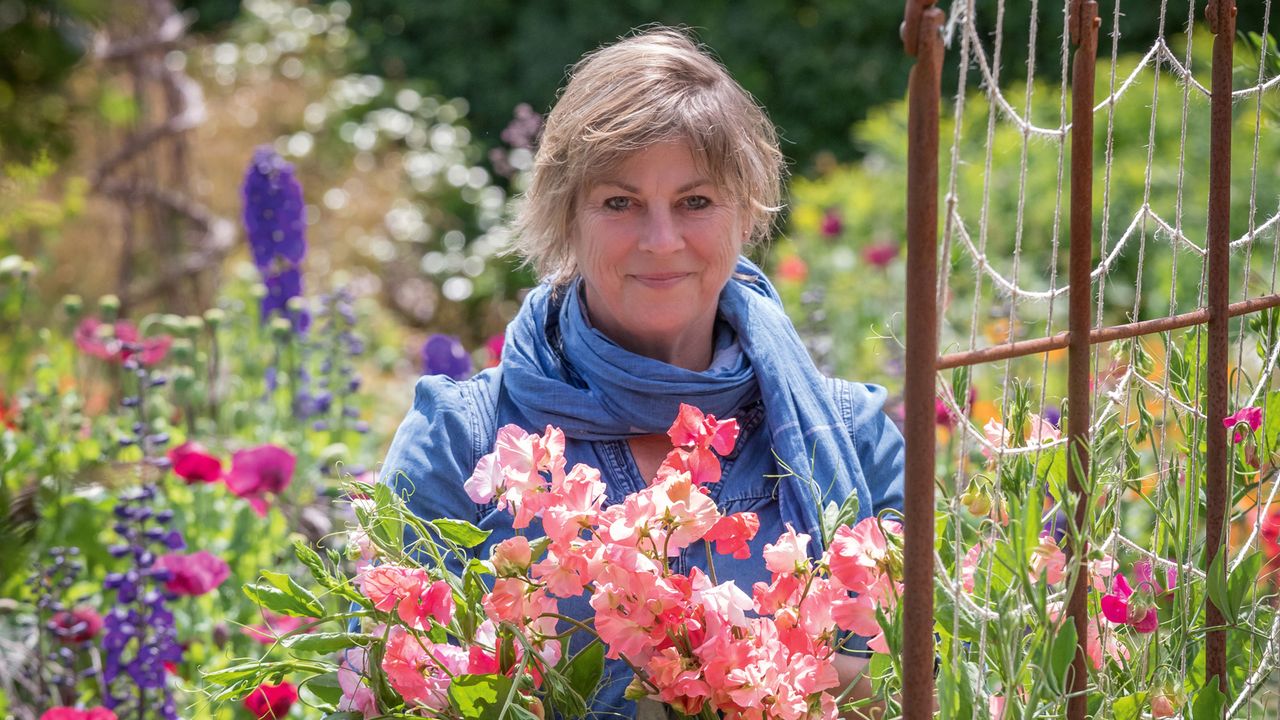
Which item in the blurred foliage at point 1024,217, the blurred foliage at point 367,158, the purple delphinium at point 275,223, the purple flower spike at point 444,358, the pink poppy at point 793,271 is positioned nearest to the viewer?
the purple flower spike at point 444,358

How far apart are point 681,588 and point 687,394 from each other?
62 centimetres

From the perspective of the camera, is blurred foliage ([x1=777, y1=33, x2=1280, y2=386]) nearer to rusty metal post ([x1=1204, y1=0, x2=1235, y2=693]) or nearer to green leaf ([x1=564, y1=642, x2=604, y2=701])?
rusty metal post ([x1=1204, y1=0, x2=1235, y2=693])

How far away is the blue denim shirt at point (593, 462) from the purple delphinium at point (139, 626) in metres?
0.72

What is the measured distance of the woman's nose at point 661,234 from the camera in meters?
1.65

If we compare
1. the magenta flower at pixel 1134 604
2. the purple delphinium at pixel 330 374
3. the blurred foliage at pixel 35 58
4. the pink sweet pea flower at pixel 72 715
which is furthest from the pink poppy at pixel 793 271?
the blurred foliage at pixel 35 58

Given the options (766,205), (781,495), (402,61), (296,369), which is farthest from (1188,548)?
(402,61)

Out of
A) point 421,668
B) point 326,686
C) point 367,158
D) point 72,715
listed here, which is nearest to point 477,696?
point 421,668

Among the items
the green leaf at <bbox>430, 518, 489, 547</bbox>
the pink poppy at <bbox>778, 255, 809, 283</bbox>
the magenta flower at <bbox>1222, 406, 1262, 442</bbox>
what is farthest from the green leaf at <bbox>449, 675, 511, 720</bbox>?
the pink poppy at <bbox>778, 255, 809, 283</bbox>

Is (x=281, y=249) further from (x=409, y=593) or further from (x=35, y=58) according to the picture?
(x=35, y=58)

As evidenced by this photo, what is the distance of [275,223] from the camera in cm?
317

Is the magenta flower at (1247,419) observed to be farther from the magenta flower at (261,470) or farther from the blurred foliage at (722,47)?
the blurred foliage at (722,47)

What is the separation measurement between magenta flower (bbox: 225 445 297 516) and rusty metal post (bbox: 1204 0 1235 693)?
165 centimetres

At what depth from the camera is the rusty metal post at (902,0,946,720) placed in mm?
858

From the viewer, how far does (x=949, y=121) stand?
18.9 feet
